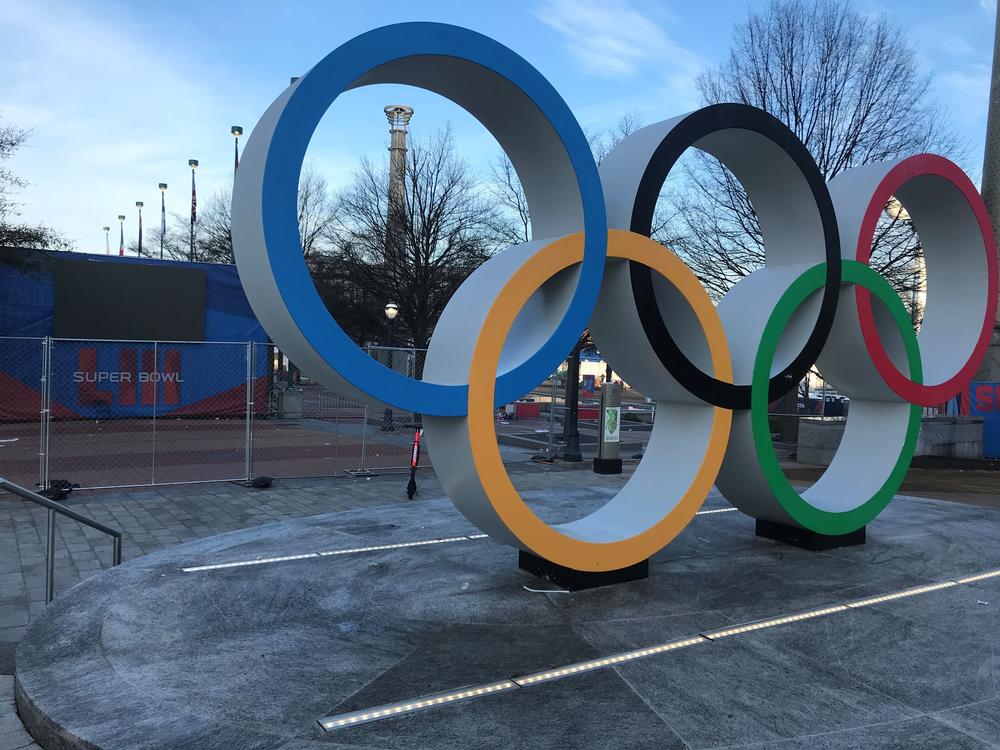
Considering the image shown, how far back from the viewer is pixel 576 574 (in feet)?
21.1

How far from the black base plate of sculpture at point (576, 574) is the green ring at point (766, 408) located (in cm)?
170

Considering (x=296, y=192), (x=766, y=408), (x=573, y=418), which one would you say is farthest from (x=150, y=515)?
(x=573, y=418)

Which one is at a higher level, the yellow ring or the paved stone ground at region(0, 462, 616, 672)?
the yellow ring

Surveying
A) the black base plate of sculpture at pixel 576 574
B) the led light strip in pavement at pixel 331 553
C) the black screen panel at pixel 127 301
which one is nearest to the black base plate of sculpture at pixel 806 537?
the black base plate of sculpture at pixel 576 574

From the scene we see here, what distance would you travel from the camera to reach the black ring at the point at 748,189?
21.1ft

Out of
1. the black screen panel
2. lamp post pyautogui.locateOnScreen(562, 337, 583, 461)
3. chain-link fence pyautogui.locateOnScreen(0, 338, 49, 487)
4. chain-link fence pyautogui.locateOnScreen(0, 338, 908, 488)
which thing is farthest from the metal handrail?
the black screen panel

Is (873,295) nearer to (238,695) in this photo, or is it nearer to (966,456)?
(238,695)

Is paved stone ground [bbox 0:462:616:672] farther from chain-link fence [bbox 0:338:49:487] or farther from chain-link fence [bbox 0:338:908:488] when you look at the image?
chain-link fence [bbox 0:338:49:487]

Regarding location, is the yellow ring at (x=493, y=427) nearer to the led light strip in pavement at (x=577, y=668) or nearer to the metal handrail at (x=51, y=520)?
the led light strip in pavement at (x=577, y=668)

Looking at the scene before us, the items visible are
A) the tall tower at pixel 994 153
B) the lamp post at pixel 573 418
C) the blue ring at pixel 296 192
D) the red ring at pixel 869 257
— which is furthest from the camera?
the tall tower at pixel 994 153

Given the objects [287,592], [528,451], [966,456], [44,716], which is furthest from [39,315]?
[966,456]

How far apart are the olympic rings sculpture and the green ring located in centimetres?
2

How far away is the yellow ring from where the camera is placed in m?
5.64

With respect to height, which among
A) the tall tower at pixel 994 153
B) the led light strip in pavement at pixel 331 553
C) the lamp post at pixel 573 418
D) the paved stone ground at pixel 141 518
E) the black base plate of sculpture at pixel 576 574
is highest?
the tall tower at pixel 994 153
